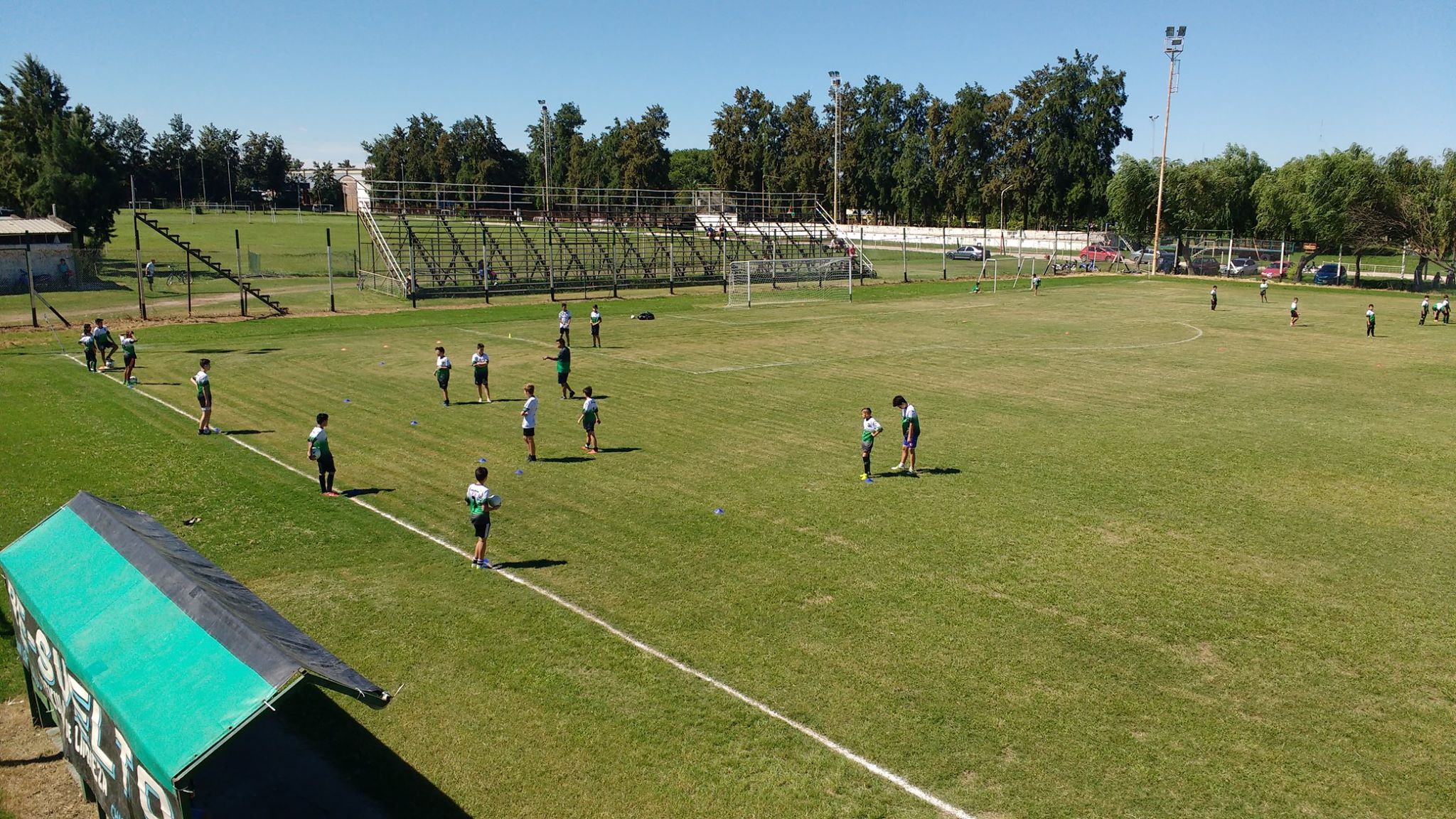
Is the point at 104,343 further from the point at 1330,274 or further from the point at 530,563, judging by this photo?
the point at 1330,274

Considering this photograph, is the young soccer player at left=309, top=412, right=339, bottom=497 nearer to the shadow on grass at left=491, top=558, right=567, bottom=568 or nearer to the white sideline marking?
the white sideline marking

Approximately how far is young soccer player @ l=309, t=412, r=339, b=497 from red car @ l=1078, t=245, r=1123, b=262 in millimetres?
77425

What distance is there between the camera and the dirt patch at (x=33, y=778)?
8523 millimetres

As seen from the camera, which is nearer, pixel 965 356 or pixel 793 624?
pixel 793 624

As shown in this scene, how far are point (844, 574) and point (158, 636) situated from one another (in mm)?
9102

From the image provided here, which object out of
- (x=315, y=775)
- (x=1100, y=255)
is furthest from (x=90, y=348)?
(x=1100, y=255)

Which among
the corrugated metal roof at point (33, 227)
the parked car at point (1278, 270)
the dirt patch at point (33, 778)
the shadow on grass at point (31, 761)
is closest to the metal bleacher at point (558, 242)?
the corrugated metal roof at point (33, 227)

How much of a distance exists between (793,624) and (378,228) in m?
50.4

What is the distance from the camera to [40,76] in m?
61.9

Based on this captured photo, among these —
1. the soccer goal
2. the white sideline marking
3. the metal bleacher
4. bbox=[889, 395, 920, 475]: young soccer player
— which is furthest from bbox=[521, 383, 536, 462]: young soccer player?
the soccer goal

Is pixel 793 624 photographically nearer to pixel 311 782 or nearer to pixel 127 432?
pixel 311 782

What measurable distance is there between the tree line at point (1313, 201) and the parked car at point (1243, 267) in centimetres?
287

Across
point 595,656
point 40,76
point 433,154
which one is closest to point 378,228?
point 40,76

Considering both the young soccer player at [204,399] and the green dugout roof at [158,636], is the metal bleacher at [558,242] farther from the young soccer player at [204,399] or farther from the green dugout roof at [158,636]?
the green dugout roof at [158,636]
